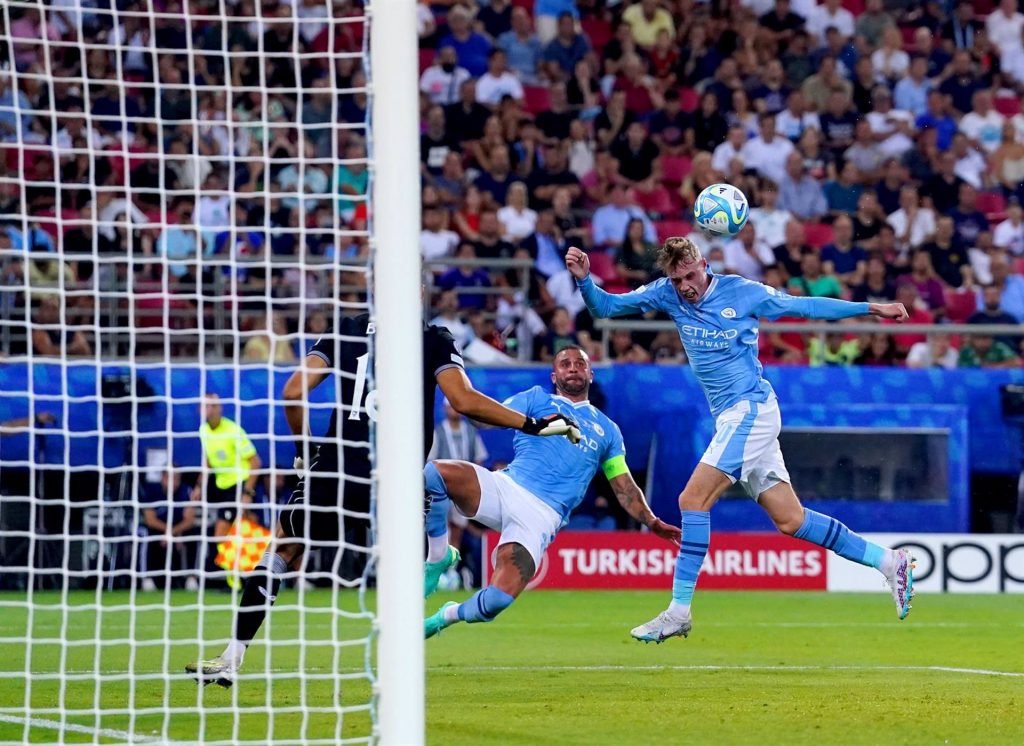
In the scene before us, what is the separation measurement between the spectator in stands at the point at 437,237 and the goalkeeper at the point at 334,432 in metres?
9.51

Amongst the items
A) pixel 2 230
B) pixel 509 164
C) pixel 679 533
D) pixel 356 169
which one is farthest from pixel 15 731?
pixel 509 164

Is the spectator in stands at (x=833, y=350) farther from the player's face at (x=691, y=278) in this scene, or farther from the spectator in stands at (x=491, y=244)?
the player's face at (x=691, y=278)

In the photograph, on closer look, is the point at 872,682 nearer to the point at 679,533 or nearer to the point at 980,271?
the point at 679,533

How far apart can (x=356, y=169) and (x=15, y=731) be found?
12.5m

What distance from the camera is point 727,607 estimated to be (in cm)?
1523

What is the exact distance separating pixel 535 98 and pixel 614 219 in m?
2.50

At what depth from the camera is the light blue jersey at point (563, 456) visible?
9.79 meters

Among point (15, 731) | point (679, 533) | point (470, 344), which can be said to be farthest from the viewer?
point (470, 344)

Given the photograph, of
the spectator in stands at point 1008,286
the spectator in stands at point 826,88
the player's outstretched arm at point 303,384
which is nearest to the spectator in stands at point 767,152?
the spectator in stands at point 826,88

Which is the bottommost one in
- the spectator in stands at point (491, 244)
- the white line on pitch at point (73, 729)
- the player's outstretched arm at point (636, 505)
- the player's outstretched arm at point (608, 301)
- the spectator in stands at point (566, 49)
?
the white line on pitch at point (73, 729)

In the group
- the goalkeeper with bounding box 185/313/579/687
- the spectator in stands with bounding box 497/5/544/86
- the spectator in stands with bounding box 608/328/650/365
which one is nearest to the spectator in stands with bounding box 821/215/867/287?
the spectator in stands with bounding box 608/328/650/365

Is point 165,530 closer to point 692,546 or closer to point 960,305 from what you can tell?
point 692,546

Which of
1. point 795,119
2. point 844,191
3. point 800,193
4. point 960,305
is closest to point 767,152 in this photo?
point 800,193

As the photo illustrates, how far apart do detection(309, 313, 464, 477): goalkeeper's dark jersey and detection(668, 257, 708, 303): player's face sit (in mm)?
1606
